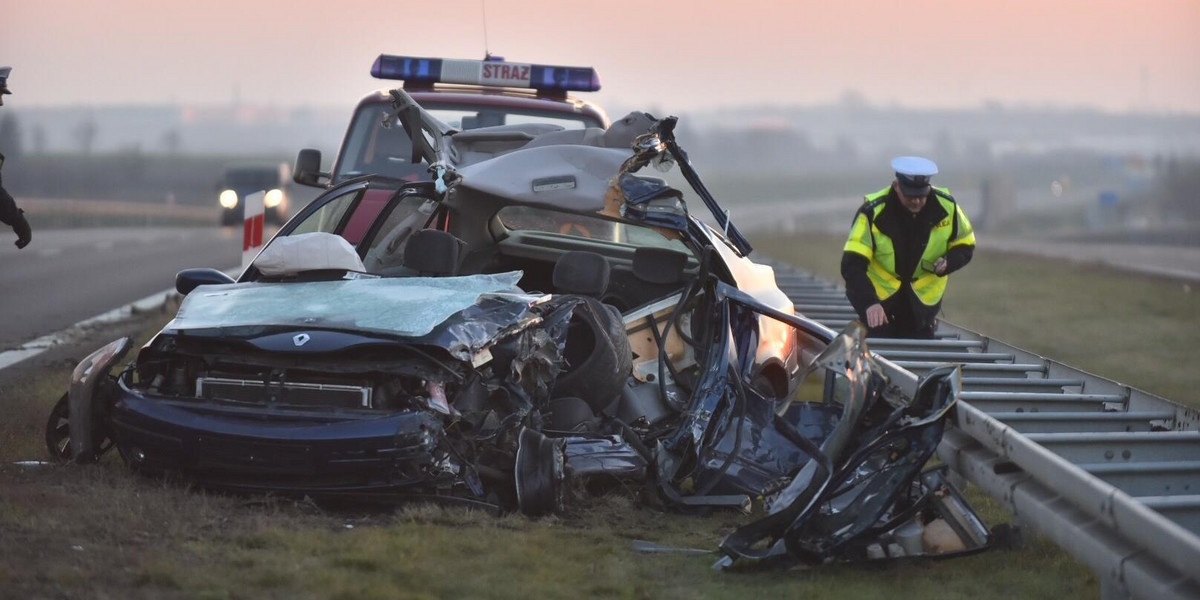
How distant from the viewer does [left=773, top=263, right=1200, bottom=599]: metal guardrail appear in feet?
15.8

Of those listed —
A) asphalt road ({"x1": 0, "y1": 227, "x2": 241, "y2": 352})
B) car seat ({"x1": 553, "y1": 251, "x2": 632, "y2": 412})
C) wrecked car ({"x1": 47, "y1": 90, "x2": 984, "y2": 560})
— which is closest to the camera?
wrecked car ({"x1": 47, "y1": 90, "x2": 984, "y2": 560})

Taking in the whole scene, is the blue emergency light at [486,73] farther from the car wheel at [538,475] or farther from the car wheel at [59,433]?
the car wheel at [538,475]

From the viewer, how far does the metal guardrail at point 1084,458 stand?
4820 mm

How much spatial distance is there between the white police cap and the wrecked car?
3.02 ft

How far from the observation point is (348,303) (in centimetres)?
711

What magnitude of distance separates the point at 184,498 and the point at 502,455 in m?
1.36

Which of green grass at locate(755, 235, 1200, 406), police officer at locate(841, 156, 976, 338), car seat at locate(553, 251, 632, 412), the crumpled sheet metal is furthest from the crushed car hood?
→ green grass at locate(755, 235, 1200, 406)

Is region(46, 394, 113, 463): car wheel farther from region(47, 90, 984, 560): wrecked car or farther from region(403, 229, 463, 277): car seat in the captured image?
region(403, 229, 463, 277): car seat

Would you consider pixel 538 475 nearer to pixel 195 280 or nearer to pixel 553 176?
pixel 553 176

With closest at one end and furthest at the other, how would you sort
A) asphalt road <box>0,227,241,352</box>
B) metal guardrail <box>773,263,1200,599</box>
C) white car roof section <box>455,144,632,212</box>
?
metal guardrail <box>773,263,1200,599</box> → white car roof section <box>455,144,632,212</box> → asphalt road <box>0,227,241,352</box>

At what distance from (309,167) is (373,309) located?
6.67 metres

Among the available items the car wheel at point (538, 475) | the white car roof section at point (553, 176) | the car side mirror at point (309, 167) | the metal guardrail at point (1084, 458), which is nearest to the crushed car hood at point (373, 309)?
the car wheel at point (538, 475)

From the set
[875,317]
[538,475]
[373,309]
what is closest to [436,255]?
[373,309]

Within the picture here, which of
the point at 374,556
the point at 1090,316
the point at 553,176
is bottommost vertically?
the point at 1090,316
